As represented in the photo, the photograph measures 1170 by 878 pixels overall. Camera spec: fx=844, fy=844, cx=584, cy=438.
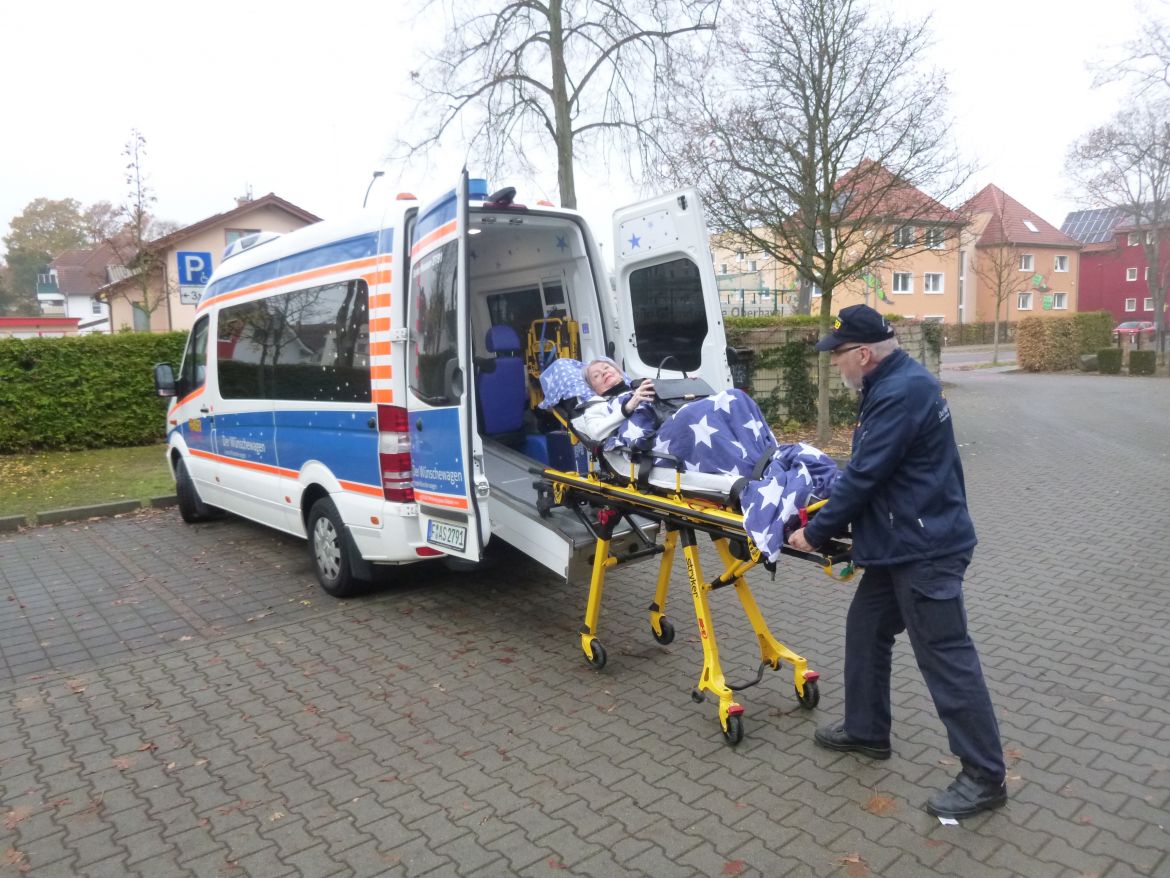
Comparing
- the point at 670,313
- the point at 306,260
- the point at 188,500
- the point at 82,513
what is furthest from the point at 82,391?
the point at 670,313

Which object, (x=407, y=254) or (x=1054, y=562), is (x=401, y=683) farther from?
(x=1054, y=562)

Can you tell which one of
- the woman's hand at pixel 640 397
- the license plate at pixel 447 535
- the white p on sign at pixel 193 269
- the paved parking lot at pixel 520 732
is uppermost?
the white p on sign at pixel 193 269

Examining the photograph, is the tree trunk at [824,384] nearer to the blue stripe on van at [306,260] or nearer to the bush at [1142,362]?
the blue stripe on van at [306,260]

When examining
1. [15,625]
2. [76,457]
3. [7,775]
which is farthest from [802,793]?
[76,457]

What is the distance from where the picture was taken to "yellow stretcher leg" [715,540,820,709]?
412 centimetres

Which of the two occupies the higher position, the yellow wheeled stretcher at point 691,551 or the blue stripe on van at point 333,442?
the blue stripe on van at point 333,442

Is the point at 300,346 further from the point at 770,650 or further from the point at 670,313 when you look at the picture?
the point at 770,650

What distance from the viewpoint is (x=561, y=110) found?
1450 centimetres

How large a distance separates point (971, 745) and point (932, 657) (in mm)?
Answer: 348

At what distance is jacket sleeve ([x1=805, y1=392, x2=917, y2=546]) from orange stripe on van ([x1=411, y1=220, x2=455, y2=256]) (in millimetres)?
2552

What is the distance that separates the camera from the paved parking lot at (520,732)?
3.14m

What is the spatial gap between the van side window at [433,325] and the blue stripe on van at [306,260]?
467mm

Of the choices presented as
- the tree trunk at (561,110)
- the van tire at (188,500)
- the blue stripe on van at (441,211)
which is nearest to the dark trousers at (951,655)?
the blue stripe on van at (441,211)

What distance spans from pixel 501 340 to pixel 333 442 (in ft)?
4.95
